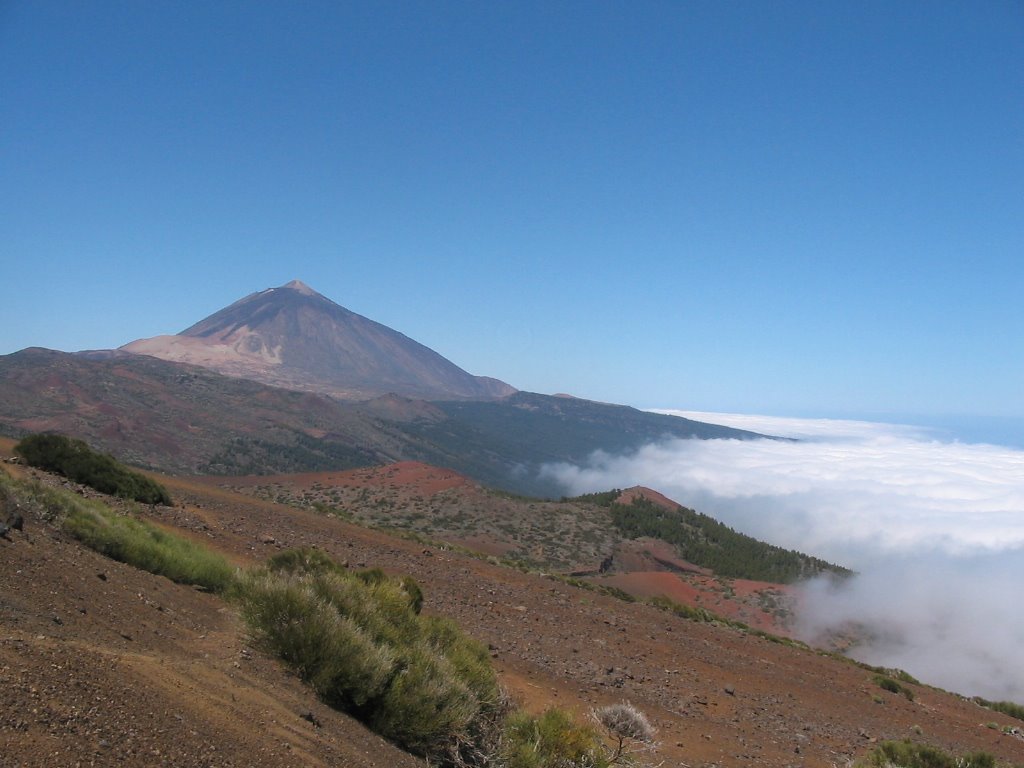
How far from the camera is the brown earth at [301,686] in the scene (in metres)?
3.71

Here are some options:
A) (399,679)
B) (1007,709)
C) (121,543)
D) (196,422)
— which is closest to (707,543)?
(1007,709)

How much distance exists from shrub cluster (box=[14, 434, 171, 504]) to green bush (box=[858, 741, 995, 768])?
1415 cm

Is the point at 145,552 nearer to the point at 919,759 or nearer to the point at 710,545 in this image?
the point at 919,759

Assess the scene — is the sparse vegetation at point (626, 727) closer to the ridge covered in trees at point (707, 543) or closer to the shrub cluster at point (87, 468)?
the shrub cluster at point (87, 468)

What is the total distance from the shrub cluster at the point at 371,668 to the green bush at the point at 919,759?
177 inches

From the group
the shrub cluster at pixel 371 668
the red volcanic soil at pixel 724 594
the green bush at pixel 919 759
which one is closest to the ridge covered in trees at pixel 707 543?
the red volcanic soil at pixel 724 594

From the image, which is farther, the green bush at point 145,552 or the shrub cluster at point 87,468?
the shrub cluster at point 87,468

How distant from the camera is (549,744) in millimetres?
5621

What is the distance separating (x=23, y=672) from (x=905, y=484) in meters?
188

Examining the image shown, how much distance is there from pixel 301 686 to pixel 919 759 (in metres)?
6.81

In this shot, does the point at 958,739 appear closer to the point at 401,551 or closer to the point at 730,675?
the point at 730,675

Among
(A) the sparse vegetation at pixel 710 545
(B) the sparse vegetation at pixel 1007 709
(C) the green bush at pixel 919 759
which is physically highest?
(C) the green bush at pixel 919 759

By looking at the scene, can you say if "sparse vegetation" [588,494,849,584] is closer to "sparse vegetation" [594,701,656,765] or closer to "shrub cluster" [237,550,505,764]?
"sparse vegetation" [594,701,656,765]

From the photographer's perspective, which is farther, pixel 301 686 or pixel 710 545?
pixel 710 545
